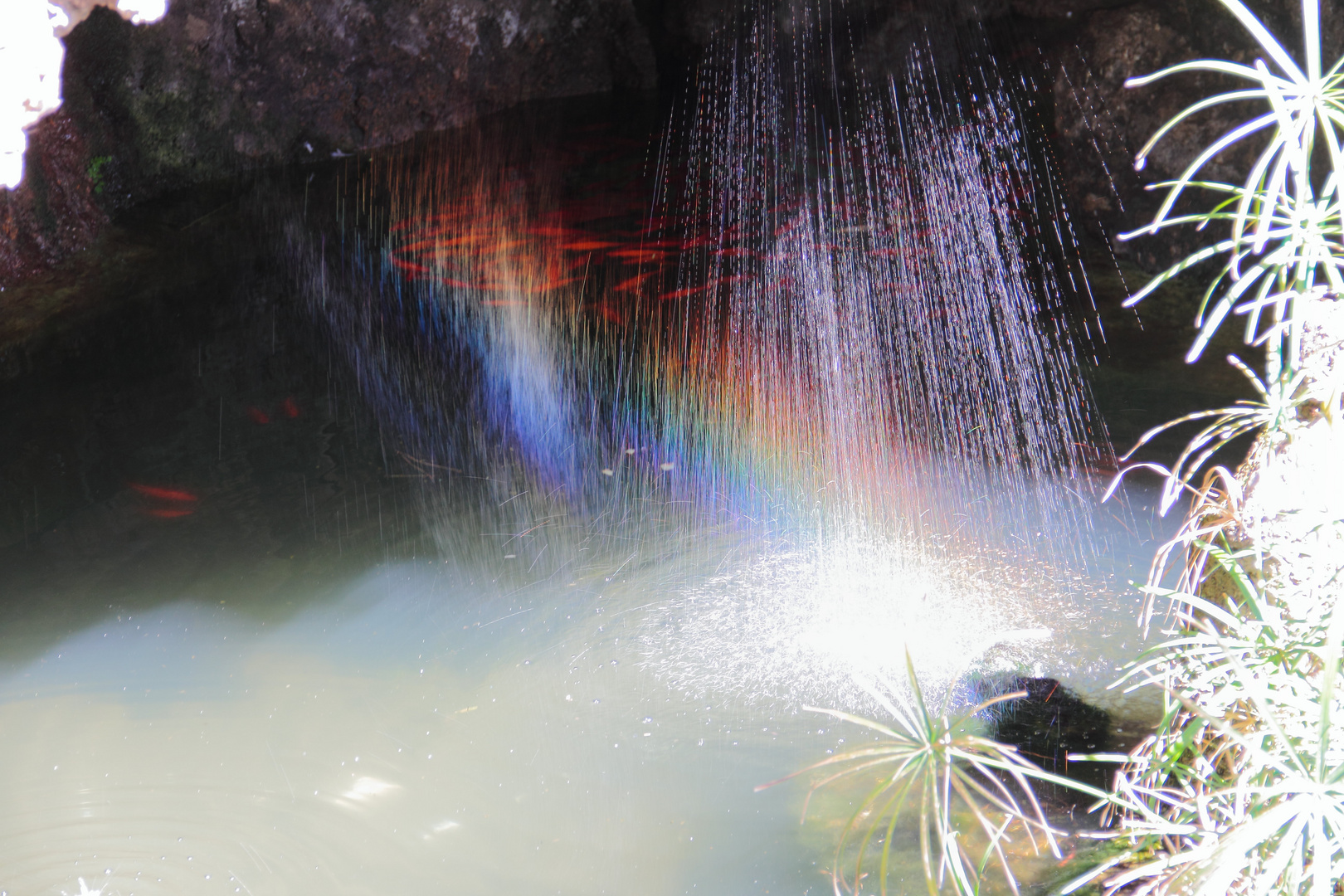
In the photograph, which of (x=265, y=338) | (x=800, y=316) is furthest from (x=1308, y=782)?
(x=265, y=338)

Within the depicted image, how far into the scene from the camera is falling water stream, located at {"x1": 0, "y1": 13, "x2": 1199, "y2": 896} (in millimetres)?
1837

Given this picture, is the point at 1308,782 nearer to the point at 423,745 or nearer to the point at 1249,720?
the point at 1249,720

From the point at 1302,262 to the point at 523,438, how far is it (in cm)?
233

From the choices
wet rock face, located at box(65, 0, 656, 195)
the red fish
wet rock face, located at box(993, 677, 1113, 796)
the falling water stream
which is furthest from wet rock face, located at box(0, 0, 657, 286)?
wet rock face, located at box(993, 677, 1113, 796)

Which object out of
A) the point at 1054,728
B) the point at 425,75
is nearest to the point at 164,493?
the point at 1054,728

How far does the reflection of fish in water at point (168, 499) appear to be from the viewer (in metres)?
2.71

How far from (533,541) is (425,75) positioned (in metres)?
4.15

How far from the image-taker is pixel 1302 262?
1.05m

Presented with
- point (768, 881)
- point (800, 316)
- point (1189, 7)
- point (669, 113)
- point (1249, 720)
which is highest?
point (669, 113)

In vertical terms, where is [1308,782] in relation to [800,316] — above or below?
below

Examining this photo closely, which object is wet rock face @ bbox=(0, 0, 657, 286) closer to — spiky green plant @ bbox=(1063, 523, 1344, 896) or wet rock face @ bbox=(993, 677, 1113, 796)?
wet rock face @ bbox=(993, 677, 1113, 796)

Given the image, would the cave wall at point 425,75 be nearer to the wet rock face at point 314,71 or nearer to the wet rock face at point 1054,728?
the wet rock face at point 314,71

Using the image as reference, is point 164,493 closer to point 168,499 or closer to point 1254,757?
point 168,499

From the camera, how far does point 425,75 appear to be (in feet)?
18.9
